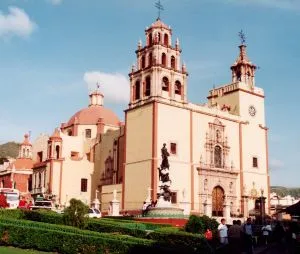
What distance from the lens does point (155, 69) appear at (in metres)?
44.2

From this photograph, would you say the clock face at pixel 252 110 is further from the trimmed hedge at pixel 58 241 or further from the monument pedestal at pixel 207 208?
the trimmed hedge at pixel 58 241

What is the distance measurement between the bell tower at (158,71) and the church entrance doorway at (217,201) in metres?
9.61

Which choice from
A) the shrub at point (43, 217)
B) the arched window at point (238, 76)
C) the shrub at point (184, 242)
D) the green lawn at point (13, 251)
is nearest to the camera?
the green lawn at point (13, 251)

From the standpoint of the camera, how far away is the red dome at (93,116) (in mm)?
60366

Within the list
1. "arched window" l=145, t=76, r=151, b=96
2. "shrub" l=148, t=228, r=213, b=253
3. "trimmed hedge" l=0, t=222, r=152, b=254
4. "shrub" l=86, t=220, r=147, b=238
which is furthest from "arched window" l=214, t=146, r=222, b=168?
"trimmed hedge" l=0, t=222, r=152, b=254

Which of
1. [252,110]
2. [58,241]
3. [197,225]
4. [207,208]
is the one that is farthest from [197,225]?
[252,110]

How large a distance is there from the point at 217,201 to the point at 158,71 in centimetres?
1425

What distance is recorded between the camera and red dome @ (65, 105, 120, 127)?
198ft

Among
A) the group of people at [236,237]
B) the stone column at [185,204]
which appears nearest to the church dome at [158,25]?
the stone column at [185,204]

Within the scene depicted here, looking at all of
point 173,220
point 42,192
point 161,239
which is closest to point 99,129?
point 42,192

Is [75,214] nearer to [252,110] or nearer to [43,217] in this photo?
[43,217]

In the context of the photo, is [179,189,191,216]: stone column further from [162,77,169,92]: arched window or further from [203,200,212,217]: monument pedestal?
[162,77,169,92]: arched window

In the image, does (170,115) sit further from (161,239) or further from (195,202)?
(161,239)

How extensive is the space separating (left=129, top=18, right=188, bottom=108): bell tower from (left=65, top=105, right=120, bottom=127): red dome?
1442cm
